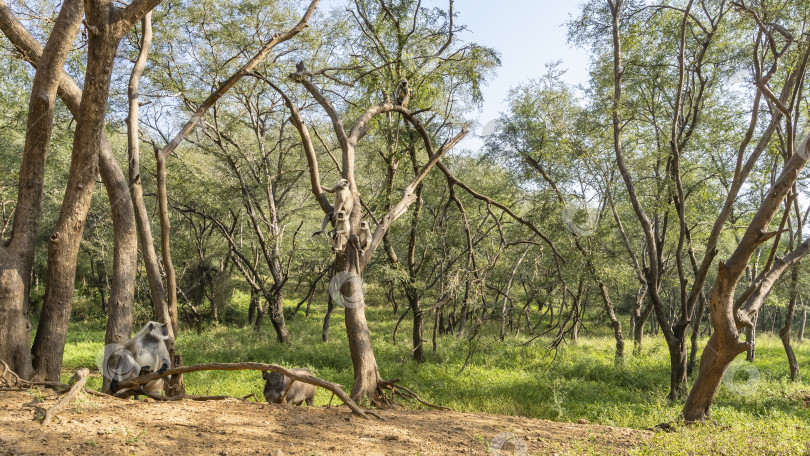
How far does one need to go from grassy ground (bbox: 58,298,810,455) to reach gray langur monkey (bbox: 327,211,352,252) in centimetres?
297

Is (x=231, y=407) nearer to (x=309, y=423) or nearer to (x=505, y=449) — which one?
(x=309, y=423)

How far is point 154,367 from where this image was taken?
5.06 metres

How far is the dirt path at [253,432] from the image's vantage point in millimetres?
2904

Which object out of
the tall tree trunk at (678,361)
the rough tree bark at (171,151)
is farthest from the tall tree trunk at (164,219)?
the tall tree trunk at (678,361)

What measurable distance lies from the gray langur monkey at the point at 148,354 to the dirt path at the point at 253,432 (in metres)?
0.95

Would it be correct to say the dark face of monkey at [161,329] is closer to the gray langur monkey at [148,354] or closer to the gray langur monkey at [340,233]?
the gray langur monkey at [148,354]

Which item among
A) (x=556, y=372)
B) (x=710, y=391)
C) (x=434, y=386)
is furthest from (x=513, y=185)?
(x=710, y=391)

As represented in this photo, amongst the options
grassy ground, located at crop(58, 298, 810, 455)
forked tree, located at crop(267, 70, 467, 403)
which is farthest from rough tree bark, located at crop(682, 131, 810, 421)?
forked tree, located at crop(267, 70, 467, 403)

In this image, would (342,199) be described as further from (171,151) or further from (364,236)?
(171,151)

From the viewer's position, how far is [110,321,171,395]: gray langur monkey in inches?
186

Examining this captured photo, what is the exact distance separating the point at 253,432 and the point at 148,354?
219cm

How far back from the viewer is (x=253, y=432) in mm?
3416

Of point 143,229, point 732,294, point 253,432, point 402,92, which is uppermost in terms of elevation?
point 402,92

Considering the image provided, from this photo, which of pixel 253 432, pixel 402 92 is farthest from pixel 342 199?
pixel 253 432
